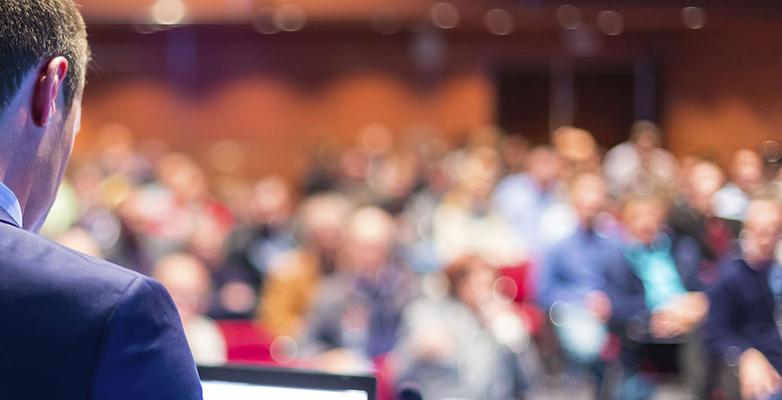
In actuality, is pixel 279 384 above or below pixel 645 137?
below

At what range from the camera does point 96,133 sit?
36.9ft

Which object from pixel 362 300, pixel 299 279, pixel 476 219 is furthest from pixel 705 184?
pixel 476 219

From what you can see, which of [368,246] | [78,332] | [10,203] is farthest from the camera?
[368,246]

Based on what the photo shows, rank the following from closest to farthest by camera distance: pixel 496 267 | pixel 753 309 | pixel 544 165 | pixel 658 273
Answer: pixel 753 309, pixel 658 273, pixel 544 165, pixel 496 267

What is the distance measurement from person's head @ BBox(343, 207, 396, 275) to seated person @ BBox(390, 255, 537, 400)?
0.40 m

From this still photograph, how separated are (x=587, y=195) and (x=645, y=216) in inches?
30.1

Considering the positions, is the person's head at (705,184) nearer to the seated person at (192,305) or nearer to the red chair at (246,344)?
the red chair at (246,344)

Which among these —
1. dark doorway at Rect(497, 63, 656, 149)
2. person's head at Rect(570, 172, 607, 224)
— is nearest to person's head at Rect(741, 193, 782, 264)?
dark doorway at Rect(497, 63, 656, 149)

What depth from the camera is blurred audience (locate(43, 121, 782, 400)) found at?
281 cm

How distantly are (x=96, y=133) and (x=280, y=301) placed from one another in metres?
6.55

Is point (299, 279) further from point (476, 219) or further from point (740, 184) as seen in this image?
point (740, 184)

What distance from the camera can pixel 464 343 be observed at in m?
4.12

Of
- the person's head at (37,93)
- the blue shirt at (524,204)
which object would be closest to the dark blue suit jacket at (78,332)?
the person's head at (37,93)

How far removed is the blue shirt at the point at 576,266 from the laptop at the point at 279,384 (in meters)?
1.98
